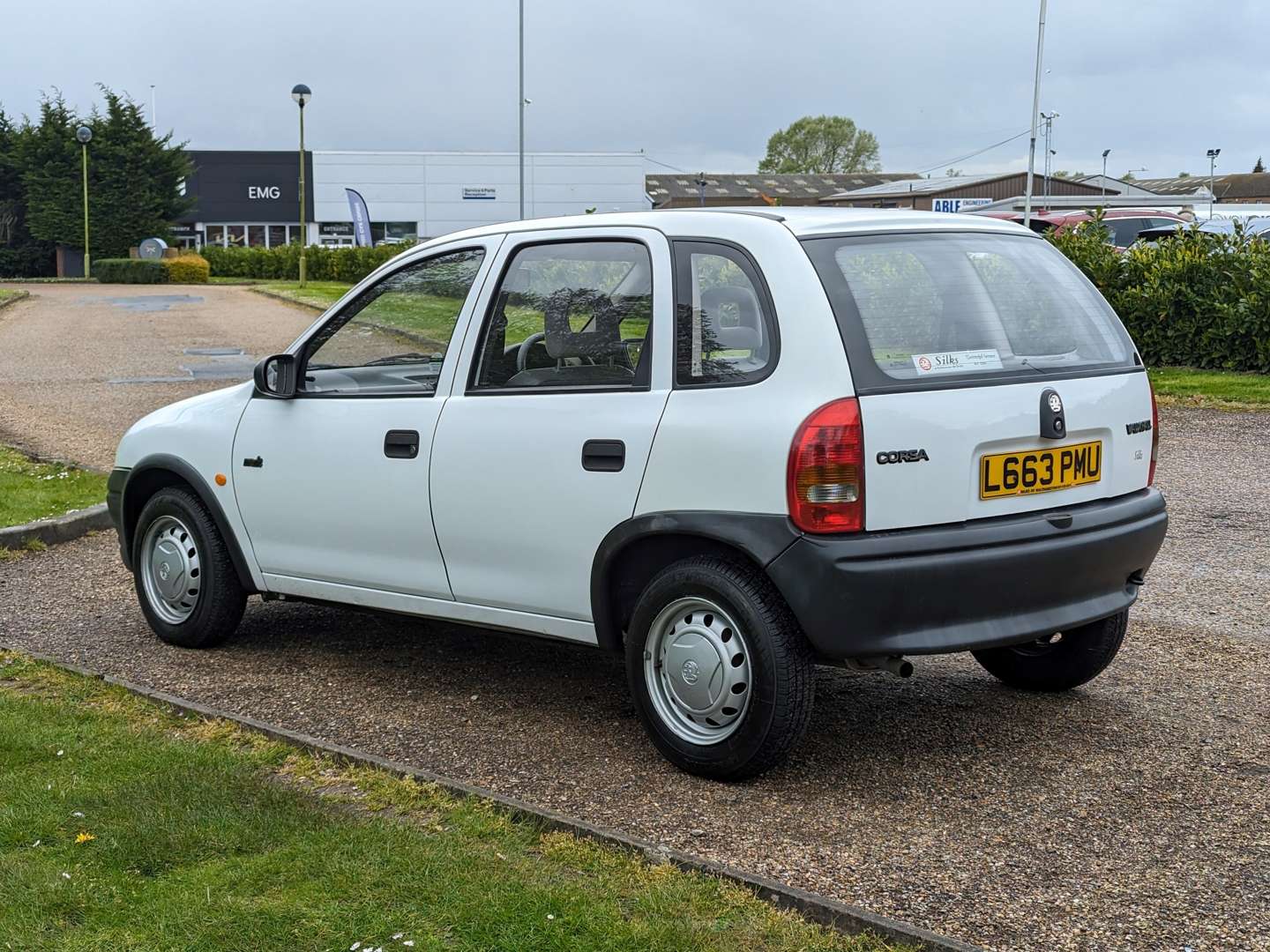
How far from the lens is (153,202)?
63625 mm

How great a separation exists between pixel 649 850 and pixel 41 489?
752 centimetres

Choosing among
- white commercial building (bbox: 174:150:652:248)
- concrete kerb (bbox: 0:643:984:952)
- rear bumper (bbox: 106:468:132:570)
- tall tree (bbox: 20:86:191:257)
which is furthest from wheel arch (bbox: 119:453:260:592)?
white commercial building (bbox: 174:150:652:248)

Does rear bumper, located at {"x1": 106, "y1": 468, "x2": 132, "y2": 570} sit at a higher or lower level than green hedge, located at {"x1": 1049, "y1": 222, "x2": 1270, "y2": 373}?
lower

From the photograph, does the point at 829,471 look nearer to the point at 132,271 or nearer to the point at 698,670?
the point at 698,670

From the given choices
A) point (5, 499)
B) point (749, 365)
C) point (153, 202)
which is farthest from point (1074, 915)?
point (153, 202)

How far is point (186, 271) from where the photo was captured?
55.0m

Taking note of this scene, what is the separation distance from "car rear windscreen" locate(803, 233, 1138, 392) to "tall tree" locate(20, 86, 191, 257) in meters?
62.9

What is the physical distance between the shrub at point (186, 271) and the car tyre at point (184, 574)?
165ft

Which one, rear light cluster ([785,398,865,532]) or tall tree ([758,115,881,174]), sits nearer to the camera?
rear light cluster ([785,398,865,532])

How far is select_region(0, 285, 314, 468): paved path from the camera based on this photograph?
14.0 metres

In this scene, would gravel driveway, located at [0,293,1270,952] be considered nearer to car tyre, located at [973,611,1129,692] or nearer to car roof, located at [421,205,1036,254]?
car tyre, located at [973,611,1129,692]

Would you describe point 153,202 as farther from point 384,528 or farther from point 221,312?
point 384,528

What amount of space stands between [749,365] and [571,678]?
1912mm

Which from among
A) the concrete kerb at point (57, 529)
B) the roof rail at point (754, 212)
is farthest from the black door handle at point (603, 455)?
the concrete kerb at point (57, 529)
